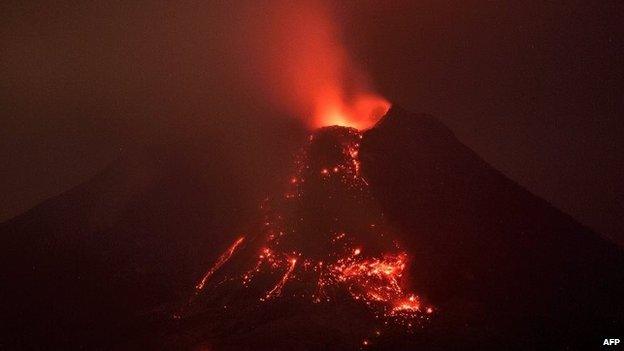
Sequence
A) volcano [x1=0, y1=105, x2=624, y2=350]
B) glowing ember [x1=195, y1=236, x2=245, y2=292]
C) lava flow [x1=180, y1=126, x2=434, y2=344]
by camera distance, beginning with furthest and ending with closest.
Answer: glowing ember [x1=195, y1=236, x2=245, y2=292] < lava flow [x1=180, y1=126, x2=434, y2=344] < volcano [x1=0, y1=105, x2=624, y2=350]

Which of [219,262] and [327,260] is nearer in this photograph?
[327,260]

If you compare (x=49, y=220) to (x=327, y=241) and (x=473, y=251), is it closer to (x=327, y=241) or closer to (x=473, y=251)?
(x=327, y=241)

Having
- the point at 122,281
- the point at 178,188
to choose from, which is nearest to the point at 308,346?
the point at 122,281

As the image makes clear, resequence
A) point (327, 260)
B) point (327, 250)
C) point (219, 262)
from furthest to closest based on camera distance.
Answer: point (219, 262) < point (327, 250) < point (327, 260)

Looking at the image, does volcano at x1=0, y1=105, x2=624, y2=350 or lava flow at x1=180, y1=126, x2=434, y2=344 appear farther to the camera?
lava flow at x1=180, y1=126, x2=434, y2=344

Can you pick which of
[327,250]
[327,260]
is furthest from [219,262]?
[327,260]

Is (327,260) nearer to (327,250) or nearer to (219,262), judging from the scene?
(327,250)

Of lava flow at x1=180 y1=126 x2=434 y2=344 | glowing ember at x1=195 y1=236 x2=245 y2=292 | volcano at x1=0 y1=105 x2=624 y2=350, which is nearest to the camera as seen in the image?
volcano at x1=0 y1=105 x2=624 y2=350
